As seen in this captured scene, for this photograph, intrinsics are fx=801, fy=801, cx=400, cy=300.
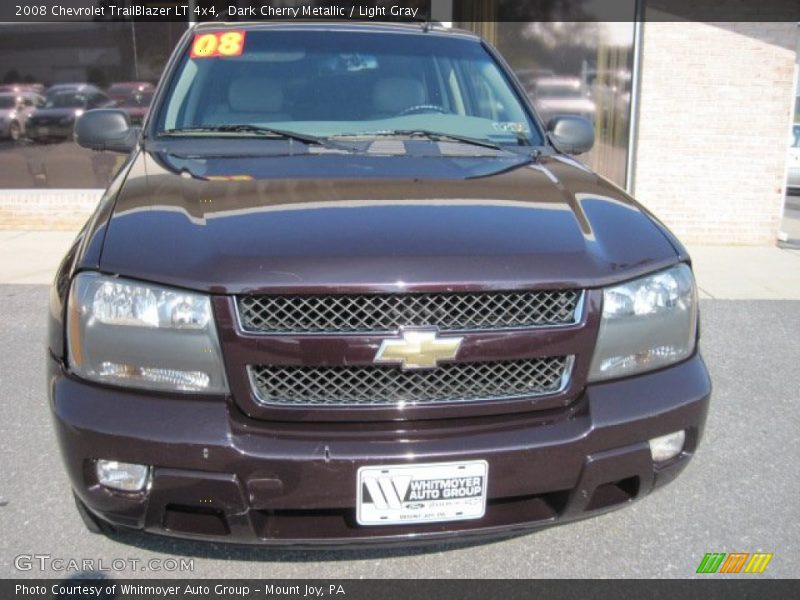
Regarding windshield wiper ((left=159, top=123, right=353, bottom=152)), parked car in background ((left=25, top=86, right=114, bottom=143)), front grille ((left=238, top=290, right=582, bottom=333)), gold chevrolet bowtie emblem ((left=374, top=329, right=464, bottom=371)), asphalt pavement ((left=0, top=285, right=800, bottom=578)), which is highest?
windshield wiper ((left=159, top=123, right=353, bottom=152))

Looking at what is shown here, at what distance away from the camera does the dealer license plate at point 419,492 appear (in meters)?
2.12

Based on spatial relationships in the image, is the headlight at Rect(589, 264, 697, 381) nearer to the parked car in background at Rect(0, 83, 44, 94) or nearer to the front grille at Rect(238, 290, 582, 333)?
the front grille at Rect(238, 290, 582, 333)

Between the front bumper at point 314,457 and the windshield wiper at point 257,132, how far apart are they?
1325mm

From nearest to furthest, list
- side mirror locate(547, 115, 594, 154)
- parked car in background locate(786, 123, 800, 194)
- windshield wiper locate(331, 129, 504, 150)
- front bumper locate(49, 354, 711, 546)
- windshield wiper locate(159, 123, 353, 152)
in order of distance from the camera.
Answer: front bumper locate(49, 354, 711, 546)
windshield wiper locate(159, 123, 353, 152)
windshield wiper locate(331, 129, 504, 150)
side mirror locate(547, 115, 594, 154)
parked car in background locate(786, 123, 800, 194)

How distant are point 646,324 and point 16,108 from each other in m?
9.14

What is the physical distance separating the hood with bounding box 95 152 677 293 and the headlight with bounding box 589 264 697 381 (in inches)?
2.4

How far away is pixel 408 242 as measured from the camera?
224cm

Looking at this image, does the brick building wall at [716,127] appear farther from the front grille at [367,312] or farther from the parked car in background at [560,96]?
the front grille at [367,312]

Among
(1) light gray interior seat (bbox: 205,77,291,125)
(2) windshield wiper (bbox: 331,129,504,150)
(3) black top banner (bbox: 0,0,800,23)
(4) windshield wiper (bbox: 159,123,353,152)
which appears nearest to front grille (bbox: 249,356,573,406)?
(4) windshield wiper (bbox: 159,123,353,152)

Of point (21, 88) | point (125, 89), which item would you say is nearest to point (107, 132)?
point (125, 89)

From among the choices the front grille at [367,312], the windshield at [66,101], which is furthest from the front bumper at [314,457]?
the windshield at [66,101]

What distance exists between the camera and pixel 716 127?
881 cm

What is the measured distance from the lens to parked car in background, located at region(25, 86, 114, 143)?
9.39 m
